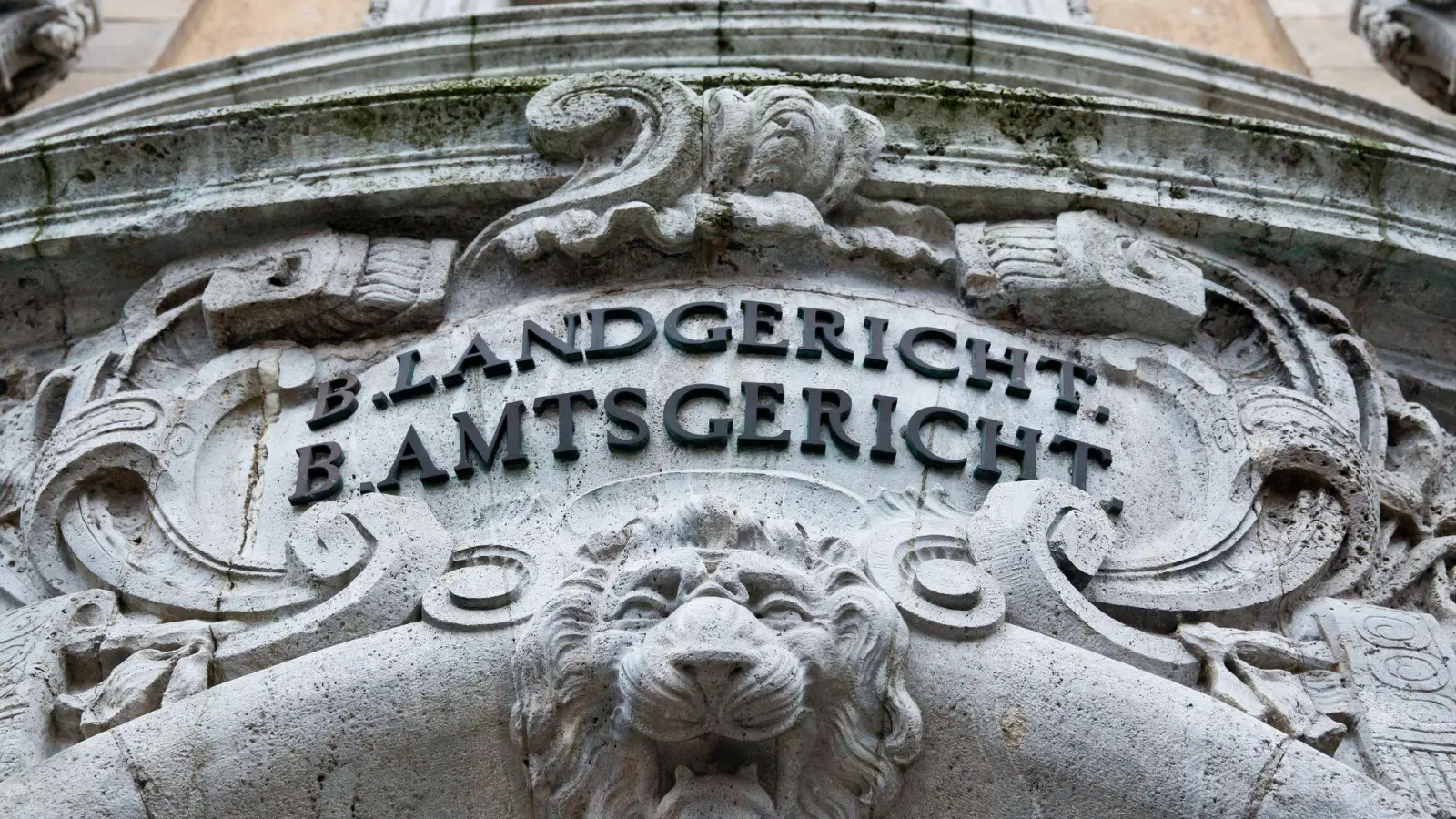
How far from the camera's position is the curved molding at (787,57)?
7.39m

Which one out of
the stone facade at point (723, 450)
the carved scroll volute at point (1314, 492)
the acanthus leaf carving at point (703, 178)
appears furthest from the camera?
the acanthus leaf carving at point (703, 178)

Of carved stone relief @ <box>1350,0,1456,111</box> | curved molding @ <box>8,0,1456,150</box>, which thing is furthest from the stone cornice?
carved stone relief @ <box>1350,0,1456,111</box>

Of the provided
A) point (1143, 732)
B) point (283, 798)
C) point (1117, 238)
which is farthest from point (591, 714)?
point (1117, 238)

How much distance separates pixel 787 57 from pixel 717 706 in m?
3.60

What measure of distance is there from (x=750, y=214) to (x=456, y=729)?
201cm

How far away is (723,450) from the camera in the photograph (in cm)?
535

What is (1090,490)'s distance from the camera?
5457mm

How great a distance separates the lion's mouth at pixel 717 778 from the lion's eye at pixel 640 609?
30 cm

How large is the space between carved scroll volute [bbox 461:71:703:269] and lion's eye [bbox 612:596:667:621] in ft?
5.83

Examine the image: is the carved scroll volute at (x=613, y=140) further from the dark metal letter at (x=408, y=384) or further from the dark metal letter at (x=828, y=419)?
the dark metal letter at (x=828, y=419)

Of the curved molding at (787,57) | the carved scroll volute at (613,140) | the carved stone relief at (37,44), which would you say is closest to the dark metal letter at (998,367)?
the carved scroll volute at (613,140)

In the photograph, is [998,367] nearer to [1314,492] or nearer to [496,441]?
[1314,492]

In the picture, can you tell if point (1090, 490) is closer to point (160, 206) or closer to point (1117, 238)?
point (1117, 238)

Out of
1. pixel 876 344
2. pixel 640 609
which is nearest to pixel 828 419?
pixel 876 344
